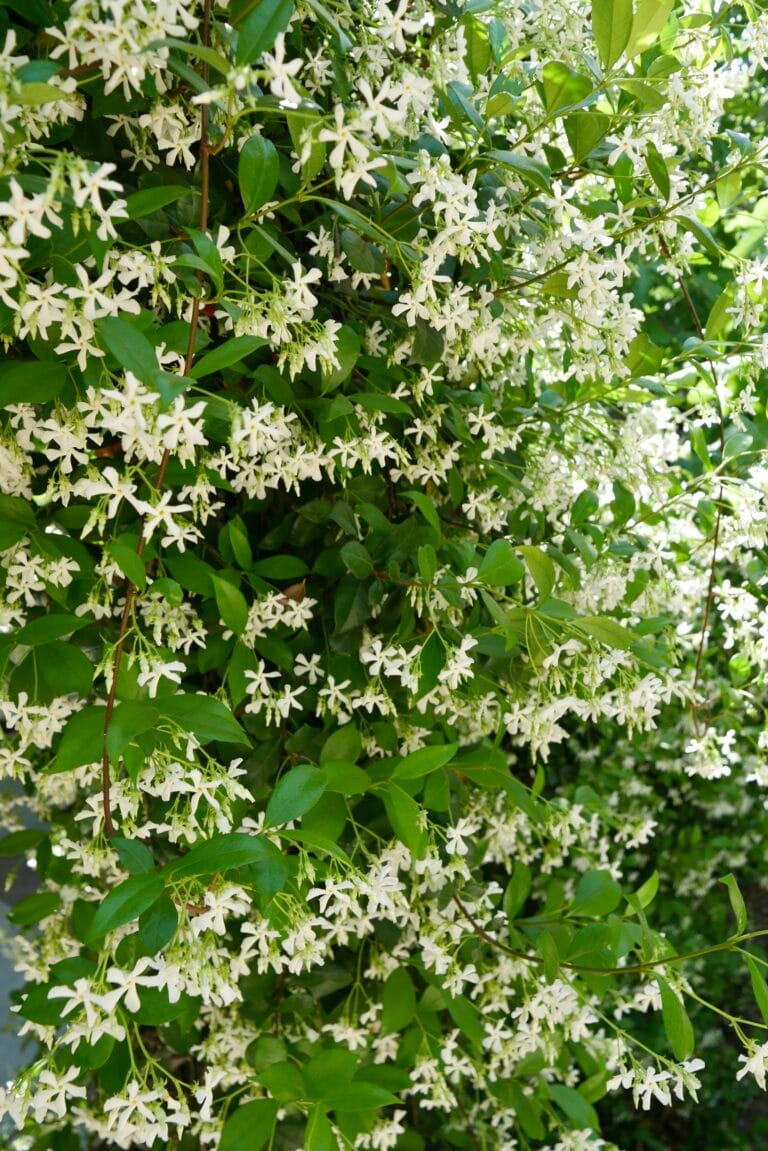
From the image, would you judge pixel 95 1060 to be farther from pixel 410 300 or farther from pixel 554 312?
pixel 554 312

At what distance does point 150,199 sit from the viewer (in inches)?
22.4

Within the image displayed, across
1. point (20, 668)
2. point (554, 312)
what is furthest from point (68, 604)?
point (554, 312)

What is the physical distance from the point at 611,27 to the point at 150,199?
0.32 metres

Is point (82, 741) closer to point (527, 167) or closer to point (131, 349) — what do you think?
point (131, 349)

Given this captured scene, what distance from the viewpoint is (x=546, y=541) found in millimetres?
980

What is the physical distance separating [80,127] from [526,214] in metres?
0.34

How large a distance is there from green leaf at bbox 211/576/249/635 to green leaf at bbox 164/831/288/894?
0.60ft

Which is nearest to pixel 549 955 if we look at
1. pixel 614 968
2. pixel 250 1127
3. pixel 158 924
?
pixel 614 968

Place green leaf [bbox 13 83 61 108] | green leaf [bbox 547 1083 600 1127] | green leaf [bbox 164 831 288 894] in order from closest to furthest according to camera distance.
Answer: green leaf [bbox 13 83 61 108] < green leaf [bbox 164 831 288 894] < green leaf [bbox 547 1083 600 1127]

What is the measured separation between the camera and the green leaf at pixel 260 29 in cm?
51

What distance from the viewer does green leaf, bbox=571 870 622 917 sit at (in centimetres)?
91

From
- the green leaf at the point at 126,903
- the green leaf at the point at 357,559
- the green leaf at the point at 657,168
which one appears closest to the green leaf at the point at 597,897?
the green leaf at the point at 357,559

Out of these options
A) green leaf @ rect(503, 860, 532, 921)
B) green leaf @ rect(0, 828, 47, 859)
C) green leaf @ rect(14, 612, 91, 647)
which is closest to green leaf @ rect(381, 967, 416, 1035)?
green leaf @ rect(503, 860, 532, 921)

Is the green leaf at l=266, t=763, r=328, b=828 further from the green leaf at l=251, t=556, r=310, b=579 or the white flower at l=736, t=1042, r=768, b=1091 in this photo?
the white flower at l=736, t=1042, r=768, b=1091
